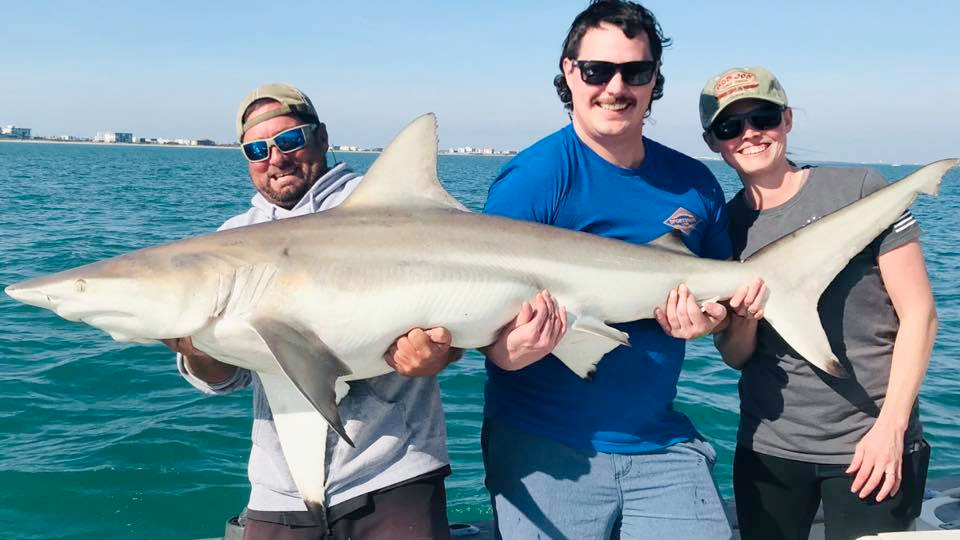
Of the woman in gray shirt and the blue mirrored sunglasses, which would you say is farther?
the blue mirrored sunglasses

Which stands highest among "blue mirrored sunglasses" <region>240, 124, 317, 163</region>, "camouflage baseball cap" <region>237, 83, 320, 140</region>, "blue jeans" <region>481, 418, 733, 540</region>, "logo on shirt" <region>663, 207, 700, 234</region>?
"camouflage baseball cap" <region>237, 83, 320, 140</region>

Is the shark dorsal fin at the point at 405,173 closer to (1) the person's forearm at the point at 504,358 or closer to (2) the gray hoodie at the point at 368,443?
(1) the person's forearm at the point at 504,358

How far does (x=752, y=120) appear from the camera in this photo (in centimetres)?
351

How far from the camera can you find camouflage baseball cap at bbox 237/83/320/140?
3.44m

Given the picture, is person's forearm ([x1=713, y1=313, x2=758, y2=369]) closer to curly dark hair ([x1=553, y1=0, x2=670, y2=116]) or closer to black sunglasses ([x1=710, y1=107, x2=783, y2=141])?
black sunglasses ([x1=710, y1=107, x2=783, y2=141])

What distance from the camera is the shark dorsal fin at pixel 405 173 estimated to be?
3.06m

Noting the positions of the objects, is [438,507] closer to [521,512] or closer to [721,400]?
[521,512]

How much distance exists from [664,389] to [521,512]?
31.4 inches

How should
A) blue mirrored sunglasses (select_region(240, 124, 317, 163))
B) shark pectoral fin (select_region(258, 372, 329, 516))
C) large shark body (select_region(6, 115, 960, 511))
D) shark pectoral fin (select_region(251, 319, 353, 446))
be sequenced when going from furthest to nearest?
blue mirrored sunglasses (select_region(240, 124, 317, 163))
shark pectoral fin (select_region(258, 372, 329, 516))
large shark body (select_region(6, 115, 960, 511))
shark pectoral fin (select_region(251, 319, 353, 446))

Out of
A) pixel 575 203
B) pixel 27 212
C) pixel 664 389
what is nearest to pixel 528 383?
pixel 664 389

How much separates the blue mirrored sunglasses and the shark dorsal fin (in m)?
0.52

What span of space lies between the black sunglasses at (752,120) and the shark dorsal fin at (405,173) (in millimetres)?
1396

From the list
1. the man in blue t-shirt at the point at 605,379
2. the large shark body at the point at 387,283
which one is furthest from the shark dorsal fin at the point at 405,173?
the man in blue t-shirt at the point at 605,379

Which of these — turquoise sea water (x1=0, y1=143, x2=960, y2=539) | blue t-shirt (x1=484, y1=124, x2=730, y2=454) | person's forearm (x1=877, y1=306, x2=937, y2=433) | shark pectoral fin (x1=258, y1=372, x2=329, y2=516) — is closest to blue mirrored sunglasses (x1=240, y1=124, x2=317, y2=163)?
blue t-shirt (x1=484, y1=124, x2=730, y2=454)
